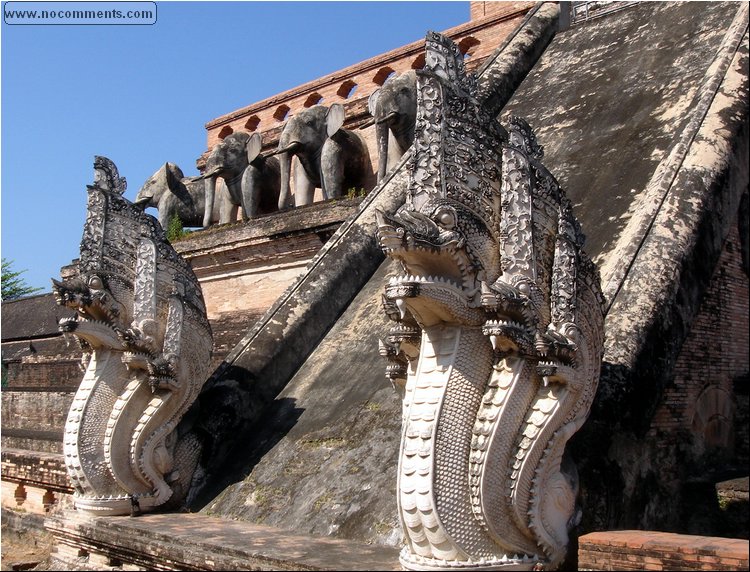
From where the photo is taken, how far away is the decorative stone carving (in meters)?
5.83

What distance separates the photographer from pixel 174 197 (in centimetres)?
1244

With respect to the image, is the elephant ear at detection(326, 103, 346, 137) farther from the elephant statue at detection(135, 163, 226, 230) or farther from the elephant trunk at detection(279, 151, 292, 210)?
the elephant statue at detection(135, 163, 226, 230)

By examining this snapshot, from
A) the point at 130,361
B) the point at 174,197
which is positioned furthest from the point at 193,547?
the point at 174,197

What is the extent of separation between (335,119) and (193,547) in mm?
6150

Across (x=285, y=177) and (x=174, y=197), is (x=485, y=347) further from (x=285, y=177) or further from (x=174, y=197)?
(x=174, y=197)

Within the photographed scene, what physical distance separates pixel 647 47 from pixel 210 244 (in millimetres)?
5036

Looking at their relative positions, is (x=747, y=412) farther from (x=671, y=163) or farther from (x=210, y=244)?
(x=210, y=244)

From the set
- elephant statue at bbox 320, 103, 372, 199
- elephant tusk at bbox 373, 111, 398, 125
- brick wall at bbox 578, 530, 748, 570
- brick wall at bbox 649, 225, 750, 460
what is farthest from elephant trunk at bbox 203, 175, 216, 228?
brick wall at bbox 578, 530, 748, 570

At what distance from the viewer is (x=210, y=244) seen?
393 inches

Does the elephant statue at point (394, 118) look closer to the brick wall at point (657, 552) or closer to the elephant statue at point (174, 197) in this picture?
the elephant statue at point (174, 197)

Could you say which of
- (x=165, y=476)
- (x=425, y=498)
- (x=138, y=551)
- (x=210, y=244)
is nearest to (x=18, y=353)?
(x=210, y=244)

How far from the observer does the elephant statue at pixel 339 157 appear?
991 centimetres

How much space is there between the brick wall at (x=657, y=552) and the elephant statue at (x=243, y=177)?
7780 millimetres

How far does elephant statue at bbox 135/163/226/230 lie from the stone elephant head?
1.77 m
